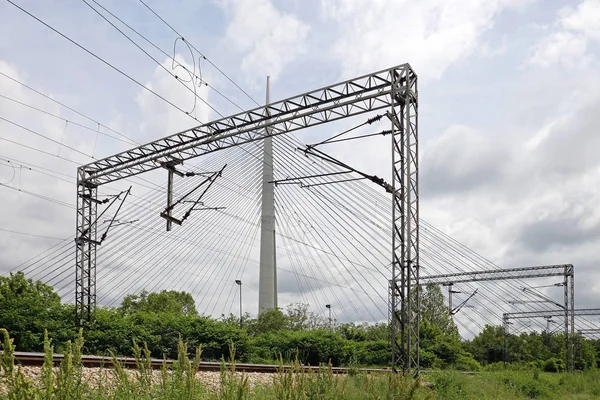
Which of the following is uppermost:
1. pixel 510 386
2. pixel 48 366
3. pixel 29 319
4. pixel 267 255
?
pixel 267 255

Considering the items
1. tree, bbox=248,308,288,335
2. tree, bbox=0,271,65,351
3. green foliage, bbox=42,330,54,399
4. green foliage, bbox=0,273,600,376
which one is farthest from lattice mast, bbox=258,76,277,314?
green foliage, bbox=42,330,54,399

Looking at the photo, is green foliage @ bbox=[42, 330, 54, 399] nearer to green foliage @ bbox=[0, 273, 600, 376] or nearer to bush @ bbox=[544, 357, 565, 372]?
green foliage @ bbox=[0, 273, 600, 376]

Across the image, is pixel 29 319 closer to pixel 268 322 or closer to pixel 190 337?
pixel 190 337

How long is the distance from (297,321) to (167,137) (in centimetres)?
3653

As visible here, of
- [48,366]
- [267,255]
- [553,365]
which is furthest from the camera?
[267,255]

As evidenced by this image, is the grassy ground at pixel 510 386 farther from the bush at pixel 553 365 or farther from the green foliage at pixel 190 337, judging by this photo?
the bush at pixel 553 365

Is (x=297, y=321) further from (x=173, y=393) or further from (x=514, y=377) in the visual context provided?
(x=173, y=393)

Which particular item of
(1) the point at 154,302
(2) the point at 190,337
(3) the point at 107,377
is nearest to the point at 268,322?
(1) the point at 154,302

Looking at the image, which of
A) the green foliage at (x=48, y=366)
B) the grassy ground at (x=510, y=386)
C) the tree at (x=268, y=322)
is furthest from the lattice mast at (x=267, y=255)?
the green foliage at (x=48, y=366)

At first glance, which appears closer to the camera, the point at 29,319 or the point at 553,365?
the point at 29,319

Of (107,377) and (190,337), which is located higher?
(107,377)

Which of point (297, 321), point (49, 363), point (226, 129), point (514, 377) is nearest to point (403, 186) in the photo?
point (226, 129)

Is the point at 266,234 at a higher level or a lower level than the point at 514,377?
higher

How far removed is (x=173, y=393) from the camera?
3838 millimetres
